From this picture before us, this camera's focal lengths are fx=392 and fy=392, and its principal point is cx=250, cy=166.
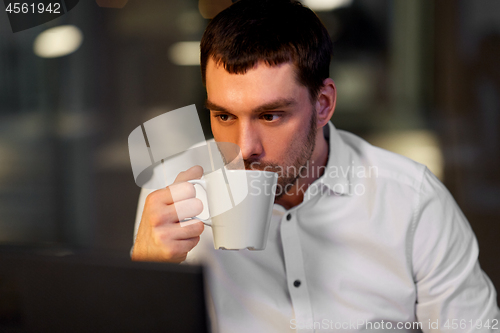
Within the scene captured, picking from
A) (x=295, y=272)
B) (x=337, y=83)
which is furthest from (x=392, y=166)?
(x=337, y=83)

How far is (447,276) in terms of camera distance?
84 cm

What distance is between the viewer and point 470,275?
850mm

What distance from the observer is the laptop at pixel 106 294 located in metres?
0.35

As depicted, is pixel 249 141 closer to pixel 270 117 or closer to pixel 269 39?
pixel 270 117

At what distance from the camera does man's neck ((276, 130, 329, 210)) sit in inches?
36.9

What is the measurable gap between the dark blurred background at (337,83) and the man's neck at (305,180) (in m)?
0.40

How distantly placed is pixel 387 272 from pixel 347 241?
0.11 m

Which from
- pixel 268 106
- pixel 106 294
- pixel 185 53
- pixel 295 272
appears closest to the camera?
pixel 106 294

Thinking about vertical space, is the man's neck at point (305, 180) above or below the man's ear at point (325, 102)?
below

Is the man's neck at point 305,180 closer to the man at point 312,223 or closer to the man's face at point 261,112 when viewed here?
the man at point 312,223

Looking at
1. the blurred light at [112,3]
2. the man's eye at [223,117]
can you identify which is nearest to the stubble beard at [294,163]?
the man's eye at [223,117]

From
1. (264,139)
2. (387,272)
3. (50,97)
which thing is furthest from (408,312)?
(50,97)

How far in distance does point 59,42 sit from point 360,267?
1.14 metres

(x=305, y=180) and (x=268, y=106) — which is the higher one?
(x=268, y=106)
